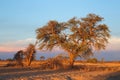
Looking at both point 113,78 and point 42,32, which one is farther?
point 42,32

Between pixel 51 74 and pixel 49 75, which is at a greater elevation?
pixel 51 74

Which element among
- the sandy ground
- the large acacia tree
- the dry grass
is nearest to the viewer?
the sandy ground

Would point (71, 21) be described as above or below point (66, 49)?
above

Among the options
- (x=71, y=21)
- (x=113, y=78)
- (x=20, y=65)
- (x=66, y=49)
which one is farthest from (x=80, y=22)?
(x=113, y=78)

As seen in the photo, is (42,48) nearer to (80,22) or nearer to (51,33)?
(51,33)

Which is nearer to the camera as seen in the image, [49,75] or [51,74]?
[49,75]

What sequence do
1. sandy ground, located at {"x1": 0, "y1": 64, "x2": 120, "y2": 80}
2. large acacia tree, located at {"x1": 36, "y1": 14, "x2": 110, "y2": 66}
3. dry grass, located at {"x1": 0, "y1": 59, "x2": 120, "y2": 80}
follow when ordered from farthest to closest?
1. large acacia tree, located at {"x1": 36, "y1": 14, "x2": 110, "y2": 66}
2. dry grass, located at {"x1": 0, "y1": 59, "x2": 120, "y2": 80}
3. sandy ground, located at {"x1": 0, "y1": 64, "x2": 120, "y2": 80}

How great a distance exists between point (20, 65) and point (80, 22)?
11.2 meters

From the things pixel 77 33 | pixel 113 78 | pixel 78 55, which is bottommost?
pixel 113 78

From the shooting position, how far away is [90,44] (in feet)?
164

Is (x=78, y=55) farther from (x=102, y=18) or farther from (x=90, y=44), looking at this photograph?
(x=102, y=18)

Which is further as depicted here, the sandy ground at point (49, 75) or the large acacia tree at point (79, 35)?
the large acacia tree at point (79, 35)

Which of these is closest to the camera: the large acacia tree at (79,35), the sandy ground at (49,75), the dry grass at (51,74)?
the sandy ground at (49,75)

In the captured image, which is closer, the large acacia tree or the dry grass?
the dry grass
